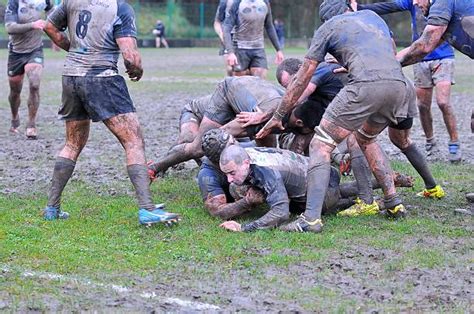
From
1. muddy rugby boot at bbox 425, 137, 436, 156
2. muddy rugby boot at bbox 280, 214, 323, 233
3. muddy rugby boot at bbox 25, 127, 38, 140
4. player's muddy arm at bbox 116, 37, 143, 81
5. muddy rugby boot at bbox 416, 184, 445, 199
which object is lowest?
muddy rugby boot at bbox 25, 127, 38, 140

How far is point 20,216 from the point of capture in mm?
8164

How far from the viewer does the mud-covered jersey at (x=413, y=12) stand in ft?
31.5

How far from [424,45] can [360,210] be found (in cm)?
158

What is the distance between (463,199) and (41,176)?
4.66 meters

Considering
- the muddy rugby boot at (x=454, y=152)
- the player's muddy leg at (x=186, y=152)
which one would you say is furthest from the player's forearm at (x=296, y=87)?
the muddy rugby boot at (x=454, y=152)

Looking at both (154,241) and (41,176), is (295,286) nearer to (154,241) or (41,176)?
(154,241)

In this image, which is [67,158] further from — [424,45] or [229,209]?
[424,45]

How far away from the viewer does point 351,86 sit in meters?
7.54

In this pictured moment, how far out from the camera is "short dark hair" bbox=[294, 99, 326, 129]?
350 inches

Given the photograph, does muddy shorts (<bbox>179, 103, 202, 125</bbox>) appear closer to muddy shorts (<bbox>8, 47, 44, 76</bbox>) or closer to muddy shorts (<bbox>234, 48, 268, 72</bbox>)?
muddy shorts (<bbox>234, 48, 268, 72</bbox>)

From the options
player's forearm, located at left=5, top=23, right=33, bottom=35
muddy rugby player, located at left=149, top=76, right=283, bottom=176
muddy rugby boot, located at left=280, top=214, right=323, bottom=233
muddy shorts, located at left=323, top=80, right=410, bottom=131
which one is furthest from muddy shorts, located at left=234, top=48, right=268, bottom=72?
muddy rugby boot, located at left=280, top=214, right=323, bottom=233

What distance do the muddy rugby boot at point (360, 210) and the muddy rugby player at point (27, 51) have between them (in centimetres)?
672

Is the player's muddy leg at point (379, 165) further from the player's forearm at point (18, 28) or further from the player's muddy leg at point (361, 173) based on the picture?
the player's forearm at point (18, 28)

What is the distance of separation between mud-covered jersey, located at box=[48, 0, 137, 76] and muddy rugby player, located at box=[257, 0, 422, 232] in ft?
5.12
